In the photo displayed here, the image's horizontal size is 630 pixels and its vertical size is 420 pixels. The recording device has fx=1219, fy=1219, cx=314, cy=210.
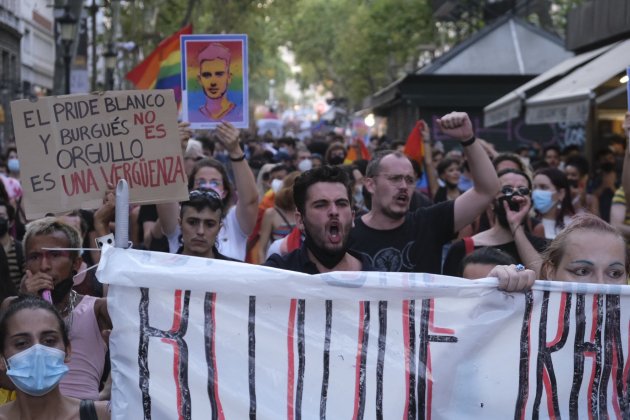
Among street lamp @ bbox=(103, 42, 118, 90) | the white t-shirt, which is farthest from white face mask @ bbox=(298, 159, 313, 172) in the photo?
street lamp @ bbox=(103, 42, 118, 90)

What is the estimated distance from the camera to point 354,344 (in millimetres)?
3969

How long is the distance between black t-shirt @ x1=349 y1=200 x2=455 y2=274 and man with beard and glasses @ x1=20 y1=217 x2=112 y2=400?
141 cm

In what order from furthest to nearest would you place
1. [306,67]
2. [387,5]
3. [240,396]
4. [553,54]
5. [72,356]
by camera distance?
[306,67] → [387,5] → [553,54] → [72,356] → [240,396]

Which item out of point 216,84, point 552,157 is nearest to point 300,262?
point 216,84

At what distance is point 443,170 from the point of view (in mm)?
11914

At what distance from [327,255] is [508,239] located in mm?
1719

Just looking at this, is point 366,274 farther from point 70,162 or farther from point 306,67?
point 306,67

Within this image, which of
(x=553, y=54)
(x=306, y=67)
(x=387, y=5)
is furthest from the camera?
(x=306, y=67)

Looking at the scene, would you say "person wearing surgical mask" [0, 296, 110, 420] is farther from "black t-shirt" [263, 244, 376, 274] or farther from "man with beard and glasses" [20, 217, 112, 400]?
"black t-shirt" [263, 244, 376, 274]

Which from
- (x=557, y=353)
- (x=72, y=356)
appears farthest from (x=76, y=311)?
(x=557, y=353)

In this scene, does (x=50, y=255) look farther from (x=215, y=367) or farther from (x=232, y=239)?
(x=232, y=239)

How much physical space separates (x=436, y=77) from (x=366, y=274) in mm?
26962

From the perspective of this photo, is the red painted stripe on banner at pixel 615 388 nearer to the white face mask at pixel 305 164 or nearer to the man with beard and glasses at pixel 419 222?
the man with beard and glasses at pixel 419 222

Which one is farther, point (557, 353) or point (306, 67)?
point (306, 67)
